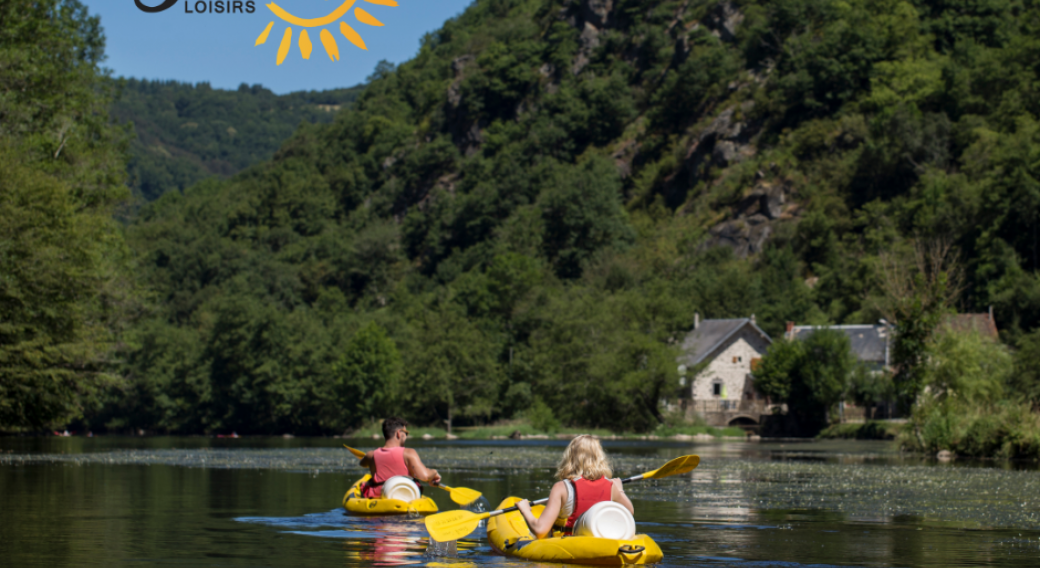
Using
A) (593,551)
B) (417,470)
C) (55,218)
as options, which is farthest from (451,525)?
(55,218)

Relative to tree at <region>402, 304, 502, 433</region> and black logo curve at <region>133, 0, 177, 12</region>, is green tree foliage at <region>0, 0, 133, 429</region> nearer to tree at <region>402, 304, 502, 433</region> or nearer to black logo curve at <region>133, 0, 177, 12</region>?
black logo curve at <region>133, 0, 177, 12</region>

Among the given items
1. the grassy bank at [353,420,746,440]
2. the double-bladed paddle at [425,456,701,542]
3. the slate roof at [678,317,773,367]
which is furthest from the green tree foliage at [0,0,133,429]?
the slate roof at [678,317,773,367]

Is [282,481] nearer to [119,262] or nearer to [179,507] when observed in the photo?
[179,507]

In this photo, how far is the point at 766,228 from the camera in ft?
358

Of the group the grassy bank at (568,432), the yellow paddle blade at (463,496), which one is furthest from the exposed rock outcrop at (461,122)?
the yellow paddle blade at (463,496)

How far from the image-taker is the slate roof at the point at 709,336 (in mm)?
82125

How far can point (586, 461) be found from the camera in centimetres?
1169

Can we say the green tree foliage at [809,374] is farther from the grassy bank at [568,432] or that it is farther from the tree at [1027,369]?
the tree at [1027,369]

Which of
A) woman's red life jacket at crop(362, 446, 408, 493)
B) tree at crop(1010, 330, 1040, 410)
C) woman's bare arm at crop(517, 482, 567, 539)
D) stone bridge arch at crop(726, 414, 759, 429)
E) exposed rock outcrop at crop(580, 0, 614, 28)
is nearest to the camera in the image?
woman's bare arm at crop(517, 482, 567, 539)

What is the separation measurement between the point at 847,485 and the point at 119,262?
35440 mm

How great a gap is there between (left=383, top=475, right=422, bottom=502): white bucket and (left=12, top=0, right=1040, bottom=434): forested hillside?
3268cm

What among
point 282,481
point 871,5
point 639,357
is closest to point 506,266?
point 639,357

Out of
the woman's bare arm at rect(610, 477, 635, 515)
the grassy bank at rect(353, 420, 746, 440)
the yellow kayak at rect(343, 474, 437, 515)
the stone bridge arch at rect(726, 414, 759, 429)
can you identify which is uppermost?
the woman's bare arm at rect(610, 477, 635, 515)

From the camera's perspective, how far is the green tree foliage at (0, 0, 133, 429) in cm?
3362
